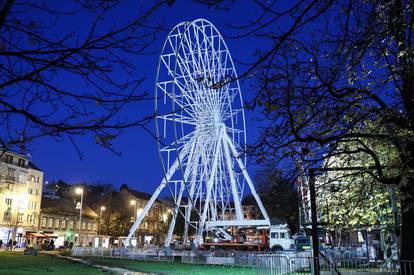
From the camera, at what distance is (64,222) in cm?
8512

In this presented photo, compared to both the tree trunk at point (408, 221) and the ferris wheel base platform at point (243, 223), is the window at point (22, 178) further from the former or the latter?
the tree trunk at point (408, 221)

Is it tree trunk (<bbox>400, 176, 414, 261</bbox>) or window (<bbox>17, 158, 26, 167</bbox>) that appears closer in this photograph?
tree trunk (<bbox>400, 176, 414, 261</bbox>)

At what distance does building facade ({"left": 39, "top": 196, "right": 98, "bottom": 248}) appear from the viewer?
79.8m

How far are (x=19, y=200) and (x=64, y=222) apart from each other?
1185 cm

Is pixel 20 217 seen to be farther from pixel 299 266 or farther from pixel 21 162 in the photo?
pixel 299 266

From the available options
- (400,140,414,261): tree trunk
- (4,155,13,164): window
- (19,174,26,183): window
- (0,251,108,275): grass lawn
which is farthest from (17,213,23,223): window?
(400,140,414,261): tree trunk

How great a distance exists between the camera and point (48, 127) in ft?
18.0

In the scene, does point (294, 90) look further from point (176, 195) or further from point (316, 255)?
point (176, 195)

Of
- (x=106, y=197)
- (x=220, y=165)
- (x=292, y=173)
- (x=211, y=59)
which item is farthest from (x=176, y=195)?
(x=106, y=197)

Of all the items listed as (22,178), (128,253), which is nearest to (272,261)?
(128,253)

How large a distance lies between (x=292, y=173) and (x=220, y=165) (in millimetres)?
30100

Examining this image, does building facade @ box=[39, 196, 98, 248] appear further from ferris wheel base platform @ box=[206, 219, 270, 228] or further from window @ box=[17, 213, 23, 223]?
ferris wheel base platform @ box=[206, 219, 270, 228]

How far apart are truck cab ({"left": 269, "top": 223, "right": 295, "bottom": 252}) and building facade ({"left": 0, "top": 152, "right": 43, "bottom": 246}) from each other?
41.3 meters

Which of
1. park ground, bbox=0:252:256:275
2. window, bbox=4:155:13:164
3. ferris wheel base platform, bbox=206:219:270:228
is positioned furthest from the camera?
window, bbox=4:155:13:164
